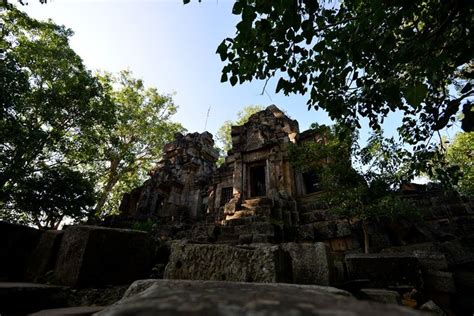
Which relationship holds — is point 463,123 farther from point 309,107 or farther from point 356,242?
point 356,242

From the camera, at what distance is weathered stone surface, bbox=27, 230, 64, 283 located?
3.02m

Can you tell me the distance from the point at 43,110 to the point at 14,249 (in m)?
13.5

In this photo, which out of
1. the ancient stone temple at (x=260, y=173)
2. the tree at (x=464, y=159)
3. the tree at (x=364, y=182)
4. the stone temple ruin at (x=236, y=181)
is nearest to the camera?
the tree at (x=364, y=182)

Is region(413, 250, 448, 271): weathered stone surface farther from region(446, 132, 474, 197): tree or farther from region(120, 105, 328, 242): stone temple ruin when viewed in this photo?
region(446, 132, 474, 197): tree

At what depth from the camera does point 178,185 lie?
57.7ft

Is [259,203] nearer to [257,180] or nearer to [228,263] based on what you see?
[257,180]

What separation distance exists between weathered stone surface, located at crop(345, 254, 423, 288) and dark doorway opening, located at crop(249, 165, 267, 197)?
9.36 m

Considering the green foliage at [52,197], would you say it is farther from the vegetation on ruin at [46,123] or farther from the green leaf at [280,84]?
the green leaf at [280,84]

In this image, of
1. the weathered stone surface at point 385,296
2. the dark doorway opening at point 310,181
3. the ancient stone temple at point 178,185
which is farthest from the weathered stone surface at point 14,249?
the ancient stone temple at point 178,185

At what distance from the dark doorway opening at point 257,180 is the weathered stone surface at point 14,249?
388 inches

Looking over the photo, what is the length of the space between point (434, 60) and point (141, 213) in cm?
1716

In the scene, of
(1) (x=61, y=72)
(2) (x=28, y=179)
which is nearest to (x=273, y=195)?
(2) (x=28, y=179)

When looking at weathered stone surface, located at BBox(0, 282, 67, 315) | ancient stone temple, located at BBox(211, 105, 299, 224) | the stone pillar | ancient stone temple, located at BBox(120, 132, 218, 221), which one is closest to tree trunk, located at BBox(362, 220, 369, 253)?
ancient stone temple, located at BBox(211, 105, 299, 224)

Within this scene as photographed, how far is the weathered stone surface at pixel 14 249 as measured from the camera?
3.07 metres
